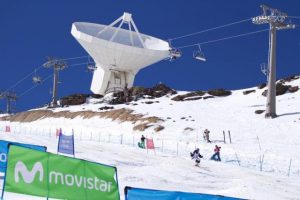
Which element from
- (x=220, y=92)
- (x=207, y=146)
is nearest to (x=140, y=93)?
(x=220, y=92)

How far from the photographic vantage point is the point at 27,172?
1109cm

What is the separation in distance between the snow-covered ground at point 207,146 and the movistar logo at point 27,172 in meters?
10.6

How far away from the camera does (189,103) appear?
79.1m

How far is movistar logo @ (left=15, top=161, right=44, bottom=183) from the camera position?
10986 millimetres

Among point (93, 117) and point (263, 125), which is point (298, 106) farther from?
point (93, 117)

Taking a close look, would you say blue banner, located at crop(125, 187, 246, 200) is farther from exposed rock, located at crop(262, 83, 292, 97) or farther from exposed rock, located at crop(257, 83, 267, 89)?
exposed rock, located at crop(257, 83, 267, 89)

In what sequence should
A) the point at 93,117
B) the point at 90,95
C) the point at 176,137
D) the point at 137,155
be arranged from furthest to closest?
the point at 90,95
the point at 93,117
the point at 176,137
the point at 137,155

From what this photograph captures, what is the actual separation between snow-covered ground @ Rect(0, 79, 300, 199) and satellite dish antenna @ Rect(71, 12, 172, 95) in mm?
7215

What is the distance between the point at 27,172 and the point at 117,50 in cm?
6913

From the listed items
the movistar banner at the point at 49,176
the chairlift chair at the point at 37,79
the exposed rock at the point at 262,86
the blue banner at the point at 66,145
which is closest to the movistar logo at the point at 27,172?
the movistar banner at the point at 49,176

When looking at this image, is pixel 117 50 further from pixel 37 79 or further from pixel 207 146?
pixel 37 79

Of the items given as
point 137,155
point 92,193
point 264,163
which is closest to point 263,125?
point 264,163

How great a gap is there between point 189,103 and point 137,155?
148ft

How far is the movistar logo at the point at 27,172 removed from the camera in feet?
36.0
